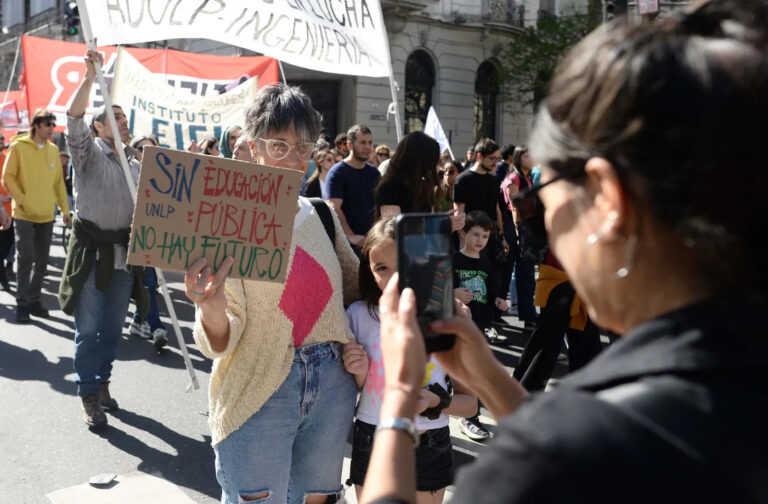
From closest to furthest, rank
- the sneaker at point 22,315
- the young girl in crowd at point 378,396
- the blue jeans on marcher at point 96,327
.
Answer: the young girl in crowd at point 378,396 → the blue jeans on marcher at point 96,327 → the sneaker at point 22,315

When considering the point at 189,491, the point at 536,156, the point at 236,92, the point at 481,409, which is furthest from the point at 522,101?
the point at 536,156

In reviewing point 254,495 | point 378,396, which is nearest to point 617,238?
point 254,495

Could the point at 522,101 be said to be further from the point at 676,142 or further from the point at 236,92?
the point at 676,142

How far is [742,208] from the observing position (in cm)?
86

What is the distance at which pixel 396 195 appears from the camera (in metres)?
4.67

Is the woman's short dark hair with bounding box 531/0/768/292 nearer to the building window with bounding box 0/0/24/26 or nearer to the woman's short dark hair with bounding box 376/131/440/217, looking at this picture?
the woman's short dark hair with bounding box 376/131/440/217

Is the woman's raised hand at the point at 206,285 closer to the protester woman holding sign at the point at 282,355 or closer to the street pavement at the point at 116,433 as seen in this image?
the protester woman holding sign at the point at 282,355

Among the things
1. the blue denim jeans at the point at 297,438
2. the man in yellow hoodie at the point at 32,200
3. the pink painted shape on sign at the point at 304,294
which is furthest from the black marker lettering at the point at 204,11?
the man in yellow hoodie at the point at 32,200

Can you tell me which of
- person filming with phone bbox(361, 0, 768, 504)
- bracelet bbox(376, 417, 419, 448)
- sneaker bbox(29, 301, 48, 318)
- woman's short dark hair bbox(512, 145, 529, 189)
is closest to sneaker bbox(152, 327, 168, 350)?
sneaker bbox(29, 301, 48, 318)

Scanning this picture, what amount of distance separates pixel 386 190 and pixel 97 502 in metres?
2.29

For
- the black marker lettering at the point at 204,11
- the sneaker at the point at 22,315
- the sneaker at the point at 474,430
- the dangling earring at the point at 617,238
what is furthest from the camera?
the sneaker at the point at 22,315

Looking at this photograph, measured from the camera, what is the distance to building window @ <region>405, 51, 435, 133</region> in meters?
23.5

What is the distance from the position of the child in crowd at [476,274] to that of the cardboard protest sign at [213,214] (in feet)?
8.50

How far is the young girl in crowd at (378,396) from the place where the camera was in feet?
8.44
